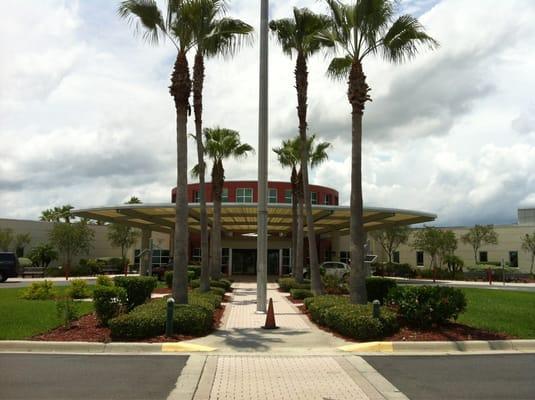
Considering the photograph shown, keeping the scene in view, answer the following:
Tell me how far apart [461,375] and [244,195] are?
4739 centimetres

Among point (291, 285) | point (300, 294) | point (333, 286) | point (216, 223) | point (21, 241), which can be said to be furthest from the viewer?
point (21, 241)

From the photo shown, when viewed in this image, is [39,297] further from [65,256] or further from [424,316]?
[65,256]

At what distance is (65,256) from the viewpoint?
54875 mm

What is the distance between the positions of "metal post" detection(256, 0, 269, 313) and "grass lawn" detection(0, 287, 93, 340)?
5381 mm

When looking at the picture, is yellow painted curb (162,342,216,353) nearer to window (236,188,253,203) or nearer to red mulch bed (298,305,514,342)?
red mulch bed (298,305,514,342)

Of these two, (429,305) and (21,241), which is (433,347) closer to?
(429,305)

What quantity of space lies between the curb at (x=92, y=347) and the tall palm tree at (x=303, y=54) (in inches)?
429

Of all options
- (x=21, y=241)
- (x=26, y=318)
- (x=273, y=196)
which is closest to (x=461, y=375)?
(x=26, y=318)

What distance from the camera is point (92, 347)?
10836 mm

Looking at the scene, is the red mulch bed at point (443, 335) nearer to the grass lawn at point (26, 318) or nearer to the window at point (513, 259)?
the grass lawn at point (26, 318)

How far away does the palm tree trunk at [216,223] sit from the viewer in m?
28.2

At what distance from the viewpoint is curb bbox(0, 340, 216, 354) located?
10.8 meters

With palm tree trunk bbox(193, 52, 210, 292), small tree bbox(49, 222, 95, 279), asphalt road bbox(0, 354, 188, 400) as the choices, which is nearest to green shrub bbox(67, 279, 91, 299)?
palm tree trunk bbox(193, 52, 210, 292)

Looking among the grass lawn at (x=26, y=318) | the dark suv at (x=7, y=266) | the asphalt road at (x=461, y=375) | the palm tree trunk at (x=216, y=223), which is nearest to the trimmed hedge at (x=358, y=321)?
the asphalt road at (x=461, y=375)
